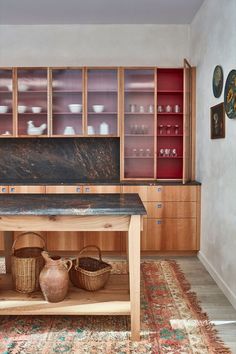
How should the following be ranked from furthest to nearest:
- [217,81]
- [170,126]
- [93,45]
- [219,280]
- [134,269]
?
[93,45] → [170,126] → [217,81] → [219,280] → [134,269]

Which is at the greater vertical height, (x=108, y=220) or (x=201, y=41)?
(x=201, y=41)

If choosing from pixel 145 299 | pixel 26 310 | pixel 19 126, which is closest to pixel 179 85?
pixel 19 126

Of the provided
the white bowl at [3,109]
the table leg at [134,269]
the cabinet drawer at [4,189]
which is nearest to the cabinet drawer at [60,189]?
the cabinet drawer at [4,189]

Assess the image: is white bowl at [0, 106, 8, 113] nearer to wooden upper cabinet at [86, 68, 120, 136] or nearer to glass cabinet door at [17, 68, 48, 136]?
glass cabinet door at [17, 68, 48, 136]

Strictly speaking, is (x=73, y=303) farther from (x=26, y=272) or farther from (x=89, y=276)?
(x=26, y=272)

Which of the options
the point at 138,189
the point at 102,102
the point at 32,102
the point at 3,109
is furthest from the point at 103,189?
the point at 3,109

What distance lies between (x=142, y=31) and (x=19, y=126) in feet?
6.81

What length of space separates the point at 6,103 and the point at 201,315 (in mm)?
3622

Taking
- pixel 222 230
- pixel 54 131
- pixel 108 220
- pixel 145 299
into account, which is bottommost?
pixel 145 299

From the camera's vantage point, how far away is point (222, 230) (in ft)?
13.2

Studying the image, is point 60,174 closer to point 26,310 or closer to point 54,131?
point 54,131

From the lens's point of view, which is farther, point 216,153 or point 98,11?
point 98,11

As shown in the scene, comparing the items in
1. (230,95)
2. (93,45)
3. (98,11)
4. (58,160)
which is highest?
(98,11)

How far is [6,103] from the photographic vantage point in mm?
5449
